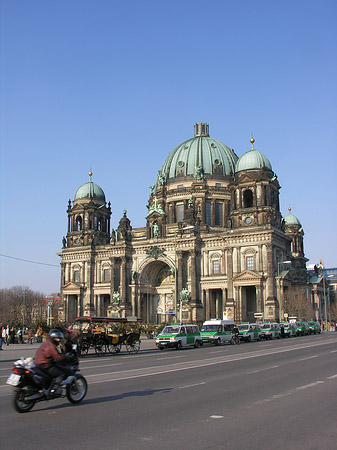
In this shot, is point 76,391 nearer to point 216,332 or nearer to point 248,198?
point 216,332

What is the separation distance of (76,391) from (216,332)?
3147 centimetres

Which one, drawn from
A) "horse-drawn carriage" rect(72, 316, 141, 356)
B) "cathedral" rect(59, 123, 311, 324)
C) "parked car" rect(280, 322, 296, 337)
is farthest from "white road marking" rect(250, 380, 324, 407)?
"cathedral" rect(59, 123, 311, 324)

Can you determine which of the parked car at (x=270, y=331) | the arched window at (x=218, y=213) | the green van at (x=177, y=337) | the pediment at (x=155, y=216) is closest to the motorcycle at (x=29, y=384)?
the green van at (x=177, y=337)

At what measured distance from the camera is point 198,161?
90.9 meters

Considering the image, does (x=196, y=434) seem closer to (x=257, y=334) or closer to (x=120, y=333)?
(x=120, y=333)

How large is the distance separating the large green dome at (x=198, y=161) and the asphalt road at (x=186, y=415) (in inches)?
2903

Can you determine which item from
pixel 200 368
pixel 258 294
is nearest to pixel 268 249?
pixel 258 294

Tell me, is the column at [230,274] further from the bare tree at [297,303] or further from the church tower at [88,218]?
the church tower at [88,218]

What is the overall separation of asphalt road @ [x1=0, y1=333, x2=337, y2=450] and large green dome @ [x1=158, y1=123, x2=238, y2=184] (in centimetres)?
7373

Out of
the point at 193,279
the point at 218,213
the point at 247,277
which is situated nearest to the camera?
the point at 247,277

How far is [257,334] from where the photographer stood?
49.8 meters

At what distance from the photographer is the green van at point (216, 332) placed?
4247cm

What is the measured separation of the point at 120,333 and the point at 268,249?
39.7 metres

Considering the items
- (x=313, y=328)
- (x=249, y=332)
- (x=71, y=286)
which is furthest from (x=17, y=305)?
(x=249, y=332)
